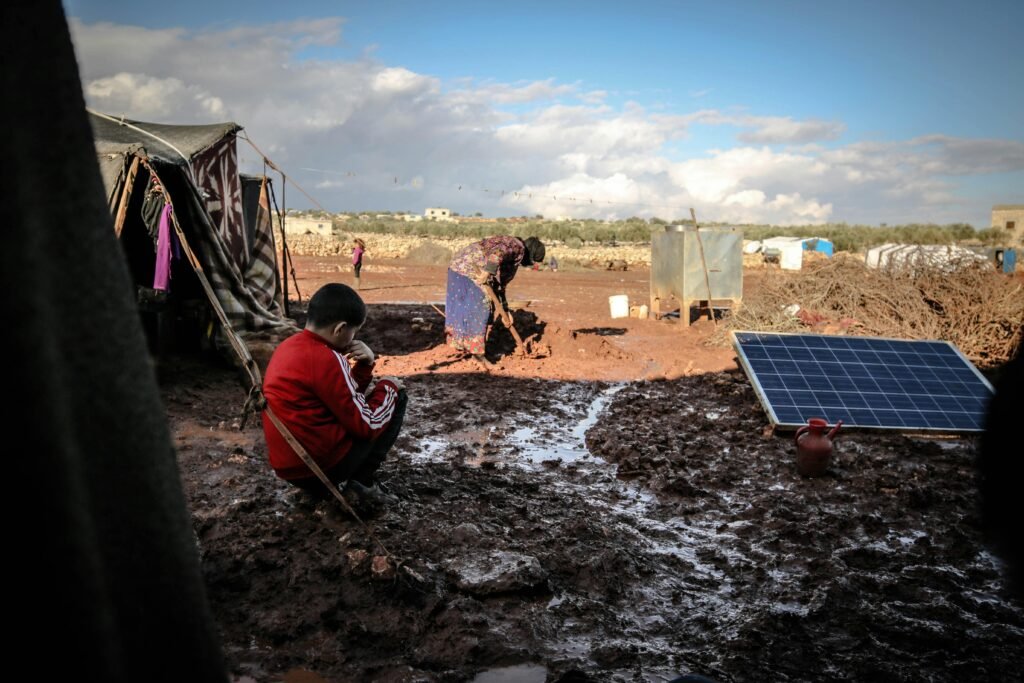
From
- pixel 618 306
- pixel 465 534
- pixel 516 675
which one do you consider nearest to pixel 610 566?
pixel 465 534

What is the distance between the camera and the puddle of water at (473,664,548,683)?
2965 mm

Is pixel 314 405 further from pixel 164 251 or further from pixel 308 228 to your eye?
pixel 308 228

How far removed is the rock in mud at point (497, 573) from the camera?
361 cm

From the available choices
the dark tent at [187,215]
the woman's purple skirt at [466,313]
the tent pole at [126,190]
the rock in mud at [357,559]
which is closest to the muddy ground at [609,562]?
the rock in mud at [357,559]

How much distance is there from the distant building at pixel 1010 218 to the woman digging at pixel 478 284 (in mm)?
45026

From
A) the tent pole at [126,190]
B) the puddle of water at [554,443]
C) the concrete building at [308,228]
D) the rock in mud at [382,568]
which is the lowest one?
the puddle of water at [554,443]

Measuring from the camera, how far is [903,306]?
10.2 metres

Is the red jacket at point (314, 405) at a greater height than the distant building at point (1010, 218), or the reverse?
the distant building at point (1010, 218)

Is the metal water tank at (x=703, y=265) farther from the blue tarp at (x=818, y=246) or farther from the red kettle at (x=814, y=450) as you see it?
the blue tarp at (x=818, y=246)

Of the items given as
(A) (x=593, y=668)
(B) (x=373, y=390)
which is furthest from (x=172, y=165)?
(A) (x=593, y=668)

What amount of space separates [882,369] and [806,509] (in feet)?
10.7

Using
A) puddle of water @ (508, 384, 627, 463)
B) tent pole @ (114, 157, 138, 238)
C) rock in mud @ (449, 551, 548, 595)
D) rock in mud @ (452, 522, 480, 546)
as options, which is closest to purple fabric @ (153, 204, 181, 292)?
tent pole @ (114, 157, 138, 238)

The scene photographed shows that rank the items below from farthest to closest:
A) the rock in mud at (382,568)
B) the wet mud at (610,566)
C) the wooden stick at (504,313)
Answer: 1. the wooden stick at (504,313)
2. the rock in mud at (382,568)
3. the wet mud at (610,566)

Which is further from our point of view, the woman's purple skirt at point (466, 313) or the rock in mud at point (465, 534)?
the woman's purple skirt at point (466, 313)
